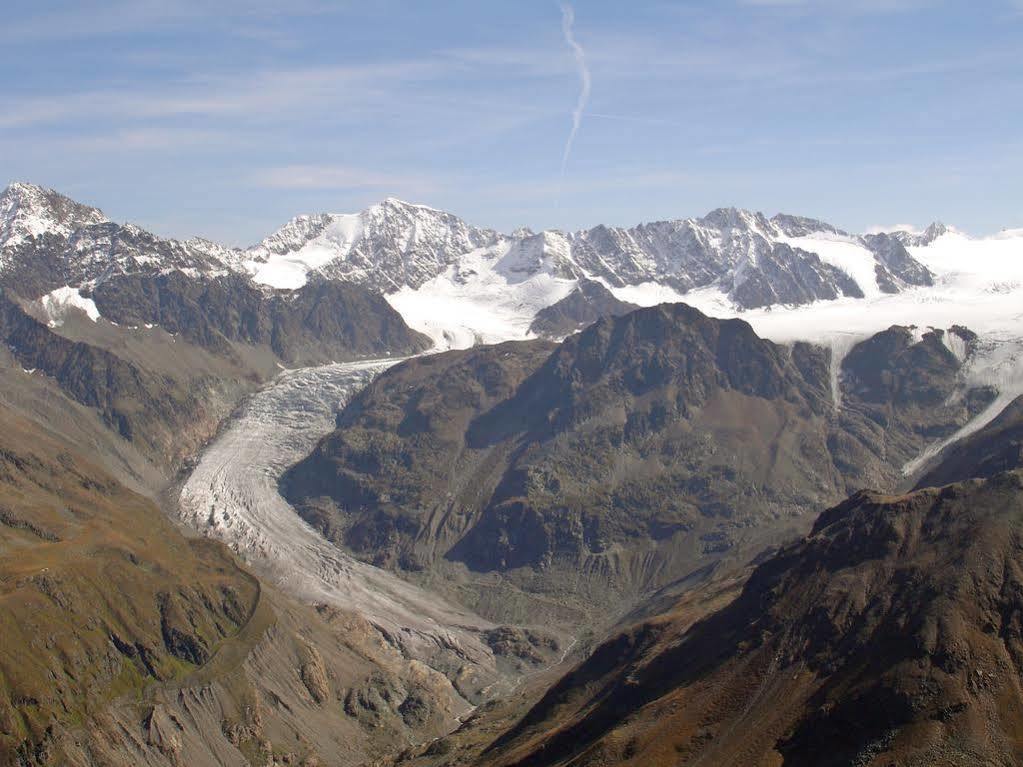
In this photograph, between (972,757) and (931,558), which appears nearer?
(972,757)

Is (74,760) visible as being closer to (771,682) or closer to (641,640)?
(641,640)

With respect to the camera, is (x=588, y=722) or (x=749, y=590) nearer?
(x=588, y=722)

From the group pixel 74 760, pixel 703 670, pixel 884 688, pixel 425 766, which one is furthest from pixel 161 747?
pixel 884 688

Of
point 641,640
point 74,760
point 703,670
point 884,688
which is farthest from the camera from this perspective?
point 641,640

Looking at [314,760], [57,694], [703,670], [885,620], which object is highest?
[885,620]

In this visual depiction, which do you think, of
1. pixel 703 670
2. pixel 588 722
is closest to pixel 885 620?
pixel 703 670

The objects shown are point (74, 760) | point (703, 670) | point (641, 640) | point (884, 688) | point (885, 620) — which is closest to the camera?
point (884, 688)

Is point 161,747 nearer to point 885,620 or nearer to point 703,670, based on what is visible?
point 703,670

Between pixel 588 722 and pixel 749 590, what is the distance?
3523 centimetres

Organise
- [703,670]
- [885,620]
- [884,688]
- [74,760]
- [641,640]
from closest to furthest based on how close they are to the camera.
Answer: [884,688]
[885,620]
[703,670]
[74,760]
[641,640]

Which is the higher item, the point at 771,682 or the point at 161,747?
the point at 771,682

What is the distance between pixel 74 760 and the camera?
18088 centimetres

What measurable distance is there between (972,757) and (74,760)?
134 meters

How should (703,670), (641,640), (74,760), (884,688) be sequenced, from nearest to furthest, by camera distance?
(884,688), (703,670), (74,760), (641,640)
